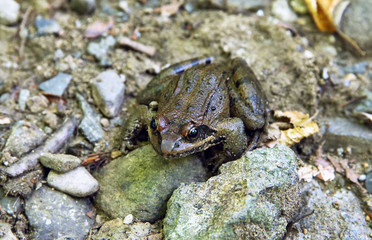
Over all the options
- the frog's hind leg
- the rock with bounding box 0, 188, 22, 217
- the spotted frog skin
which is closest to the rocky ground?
the rock with bounding box 0, 188, 22, 217

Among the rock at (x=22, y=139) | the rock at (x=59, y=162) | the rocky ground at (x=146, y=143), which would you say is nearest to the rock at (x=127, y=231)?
Result: the rocky ground at (x=146, y=143)

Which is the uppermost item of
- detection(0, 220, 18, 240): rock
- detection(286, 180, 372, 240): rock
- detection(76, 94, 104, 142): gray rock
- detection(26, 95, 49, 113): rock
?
detection(26, 95, 49, 113): rock

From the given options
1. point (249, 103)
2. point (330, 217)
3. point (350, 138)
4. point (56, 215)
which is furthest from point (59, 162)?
point (350, 138)

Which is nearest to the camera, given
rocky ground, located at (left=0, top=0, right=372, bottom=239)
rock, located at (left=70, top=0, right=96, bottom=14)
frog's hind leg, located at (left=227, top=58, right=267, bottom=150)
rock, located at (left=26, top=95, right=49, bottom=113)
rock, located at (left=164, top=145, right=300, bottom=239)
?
rock, located at (left=164, top=145, right=300, bottom=239)

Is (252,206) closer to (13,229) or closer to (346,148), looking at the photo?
(346,148)

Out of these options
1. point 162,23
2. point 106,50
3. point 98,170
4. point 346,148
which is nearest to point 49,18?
point 106,50

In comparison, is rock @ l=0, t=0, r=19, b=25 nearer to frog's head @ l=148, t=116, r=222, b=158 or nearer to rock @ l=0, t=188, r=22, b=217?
rock @ l=0, t=188, r=22, b=217
